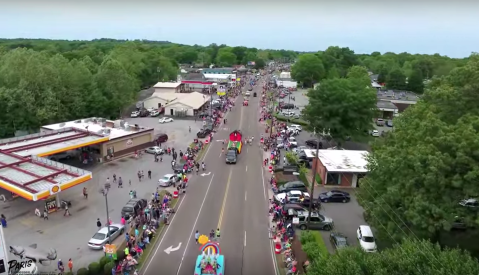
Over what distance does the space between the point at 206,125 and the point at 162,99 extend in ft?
47.4

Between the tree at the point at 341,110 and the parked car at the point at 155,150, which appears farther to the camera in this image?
the tree at the point at 341,110

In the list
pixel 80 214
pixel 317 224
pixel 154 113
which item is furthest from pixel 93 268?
pixel 154 113

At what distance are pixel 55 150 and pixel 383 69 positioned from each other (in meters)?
85.4

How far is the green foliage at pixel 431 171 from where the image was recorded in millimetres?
14945

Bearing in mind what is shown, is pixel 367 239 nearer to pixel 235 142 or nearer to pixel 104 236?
pixel 104 236

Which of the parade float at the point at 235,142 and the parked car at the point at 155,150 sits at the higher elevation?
the parade float at the point at 235,142

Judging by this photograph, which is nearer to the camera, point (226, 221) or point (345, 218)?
point (226, 221)

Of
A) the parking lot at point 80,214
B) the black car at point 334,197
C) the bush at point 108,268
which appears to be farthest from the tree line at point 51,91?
the black car at point 334,197

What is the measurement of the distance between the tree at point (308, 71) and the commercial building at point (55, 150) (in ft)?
211

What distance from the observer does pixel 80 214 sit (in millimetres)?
23125

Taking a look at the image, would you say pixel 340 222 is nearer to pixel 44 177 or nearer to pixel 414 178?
pixel 414 178

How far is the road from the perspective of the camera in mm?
18000

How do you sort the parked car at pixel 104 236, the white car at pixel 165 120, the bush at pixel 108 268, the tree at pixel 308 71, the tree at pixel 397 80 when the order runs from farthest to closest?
1. the tree at pixel 308 71
2. the tree at pixel 397 80
3. the white car at pixel 165 120
4. the parked car at pixel 104 236
5. the bush at pixel 108 268

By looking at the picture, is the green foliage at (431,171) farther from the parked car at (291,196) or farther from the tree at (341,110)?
the tree at (341,110)
